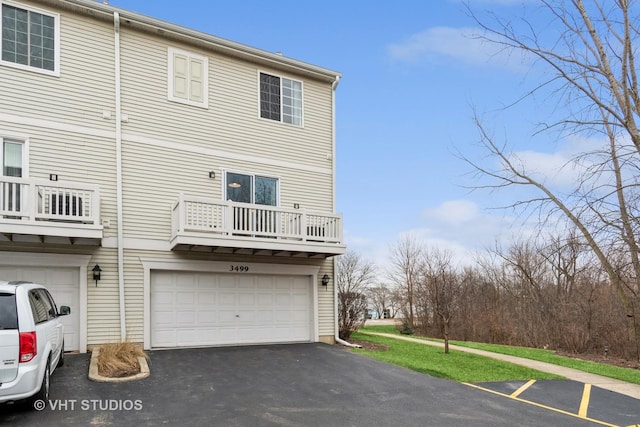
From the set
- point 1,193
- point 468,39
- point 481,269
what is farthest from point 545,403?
point 481,269

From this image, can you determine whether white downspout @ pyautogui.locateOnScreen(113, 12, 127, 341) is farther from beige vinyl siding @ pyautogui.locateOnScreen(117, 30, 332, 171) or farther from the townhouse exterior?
beige vinyl siding @ pyautogui.locateOnScreen(117, 30, 332, 171)

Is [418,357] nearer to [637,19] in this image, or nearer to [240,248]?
[240,248]

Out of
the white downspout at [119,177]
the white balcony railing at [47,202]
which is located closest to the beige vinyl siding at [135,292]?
the white downspout at [119,177]

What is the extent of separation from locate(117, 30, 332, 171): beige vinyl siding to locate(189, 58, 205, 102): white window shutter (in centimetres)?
26

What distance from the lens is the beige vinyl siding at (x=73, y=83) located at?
10.6 meters

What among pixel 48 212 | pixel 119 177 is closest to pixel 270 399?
pixel 48 212

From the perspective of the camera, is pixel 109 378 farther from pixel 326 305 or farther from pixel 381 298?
pixel 381 298

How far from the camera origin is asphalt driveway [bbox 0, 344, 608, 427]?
634cm

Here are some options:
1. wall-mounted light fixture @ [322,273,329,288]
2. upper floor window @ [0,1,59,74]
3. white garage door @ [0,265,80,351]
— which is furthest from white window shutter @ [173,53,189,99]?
wall-mounted light fixture @ [322,273,329,288]

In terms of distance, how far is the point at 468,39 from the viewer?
9.29m

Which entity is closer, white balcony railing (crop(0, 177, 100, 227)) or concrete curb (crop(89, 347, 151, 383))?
concrete curb (crop(89, 347, 151, 383))

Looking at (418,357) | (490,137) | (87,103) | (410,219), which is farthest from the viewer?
(410,219)

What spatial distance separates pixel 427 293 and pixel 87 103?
1982 centimetres

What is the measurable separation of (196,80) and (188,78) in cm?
22
